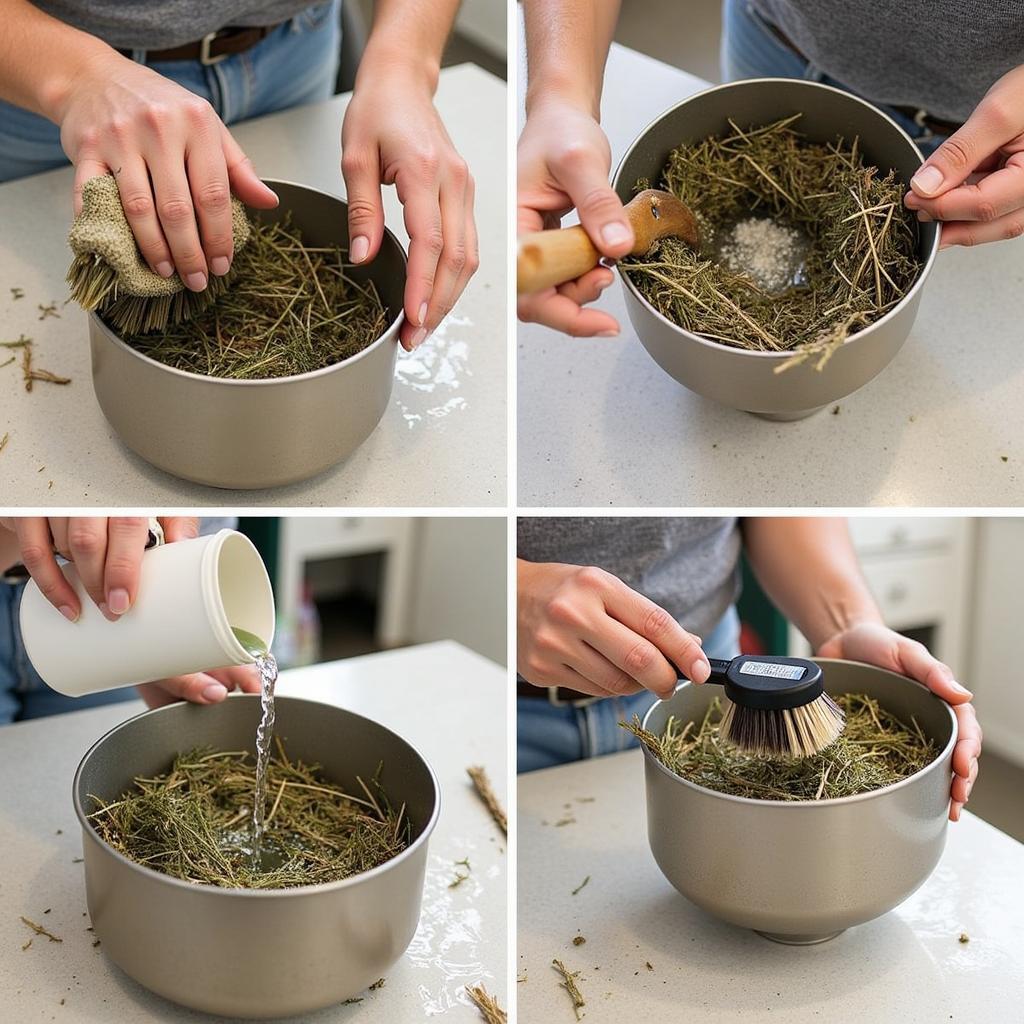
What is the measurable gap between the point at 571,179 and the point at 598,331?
0.41 feet

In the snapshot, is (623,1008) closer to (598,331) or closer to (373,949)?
(373,949)

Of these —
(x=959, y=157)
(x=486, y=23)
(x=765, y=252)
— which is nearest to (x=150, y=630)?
(x=765, y=252)

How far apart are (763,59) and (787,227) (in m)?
0.35

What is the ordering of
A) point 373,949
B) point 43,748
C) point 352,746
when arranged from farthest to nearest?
1. point 43,748
2. point 352,746
3. point 373,949

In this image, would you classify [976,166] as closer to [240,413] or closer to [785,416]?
[785,416]

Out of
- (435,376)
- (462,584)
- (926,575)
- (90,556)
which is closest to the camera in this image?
(90,556)

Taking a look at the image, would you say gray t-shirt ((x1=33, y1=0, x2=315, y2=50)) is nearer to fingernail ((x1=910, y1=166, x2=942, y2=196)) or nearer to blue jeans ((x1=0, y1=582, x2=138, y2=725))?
blue jeans ((x1=0, y1=582, x2=138, y2=725))

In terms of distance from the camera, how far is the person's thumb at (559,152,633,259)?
0.86m

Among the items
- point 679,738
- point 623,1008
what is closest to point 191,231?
point 679,738

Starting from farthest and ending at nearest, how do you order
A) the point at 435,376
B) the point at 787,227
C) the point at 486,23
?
the point at 486,23 → the point at 435,376 → the point at 787,227

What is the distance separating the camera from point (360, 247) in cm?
102

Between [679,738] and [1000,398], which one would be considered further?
[1000,398]

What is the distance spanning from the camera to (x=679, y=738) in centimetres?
101

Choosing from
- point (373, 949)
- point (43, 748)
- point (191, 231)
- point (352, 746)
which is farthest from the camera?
point (43, 748)
